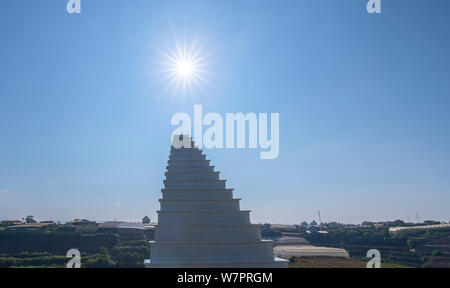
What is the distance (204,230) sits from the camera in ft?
39.3

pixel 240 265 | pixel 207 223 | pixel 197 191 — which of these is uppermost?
pixel 197 191

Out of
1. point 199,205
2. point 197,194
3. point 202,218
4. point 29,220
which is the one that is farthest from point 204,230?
point 29,220

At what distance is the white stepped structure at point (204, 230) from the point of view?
11.1m

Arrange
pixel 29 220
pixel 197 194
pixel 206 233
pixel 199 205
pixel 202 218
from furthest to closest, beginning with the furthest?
pixel 29 220 < pixel 197 194 < pixel 199 205 < pixel 202 218 < pixel 206 233

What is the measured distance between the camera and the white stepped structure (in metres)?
11.1

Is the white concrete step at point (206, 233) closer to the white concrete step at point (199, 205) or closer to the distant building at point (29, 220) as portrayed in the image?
the white concrete step at point (199, 205)

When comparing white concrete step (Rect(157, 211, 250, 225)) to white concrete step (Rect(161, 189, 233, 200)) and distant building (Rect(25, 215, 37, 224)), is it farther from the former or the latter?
distant building (Rect(25, 215, 37, 224))

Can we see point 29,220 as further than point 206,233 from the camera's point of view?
Yes

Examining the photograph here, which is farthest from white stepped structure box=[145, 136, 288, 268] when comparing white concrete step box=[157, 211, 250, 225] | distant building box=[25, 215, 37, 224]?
distant building box=[25, 215, 37, 224]

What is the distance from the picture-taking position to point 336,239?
172ft

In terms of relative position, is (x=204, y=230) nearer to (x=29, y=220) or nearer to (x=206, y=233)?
(x=206, y=233)
